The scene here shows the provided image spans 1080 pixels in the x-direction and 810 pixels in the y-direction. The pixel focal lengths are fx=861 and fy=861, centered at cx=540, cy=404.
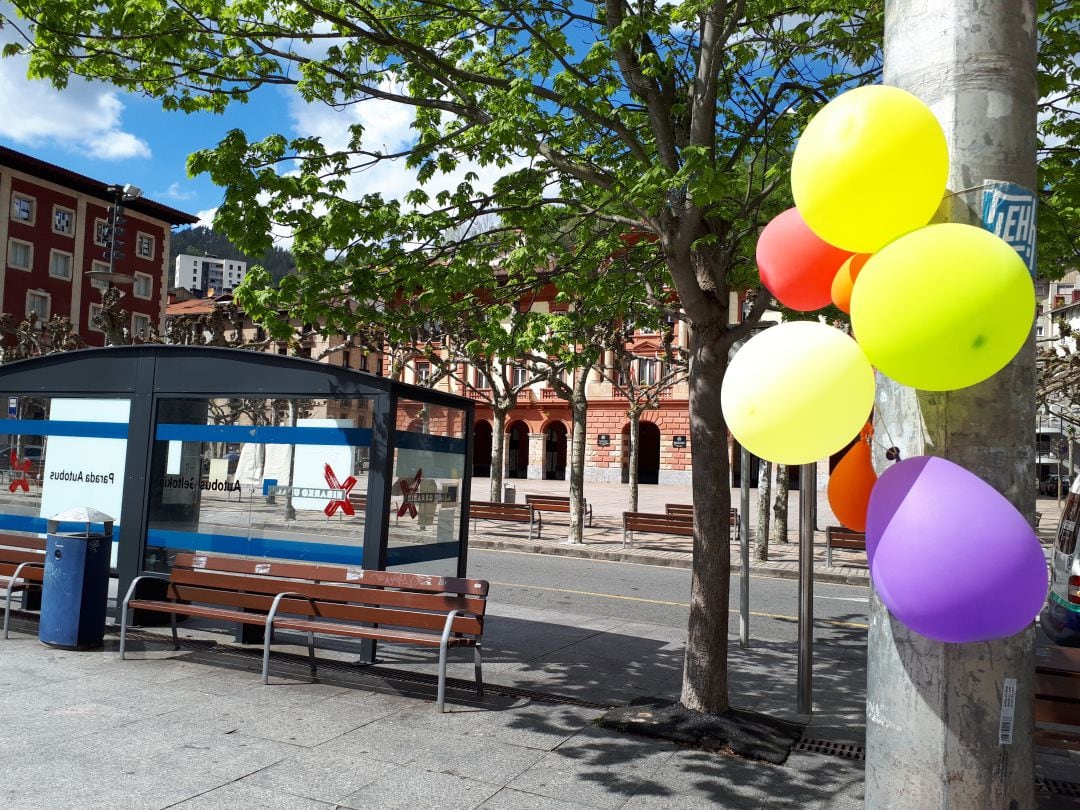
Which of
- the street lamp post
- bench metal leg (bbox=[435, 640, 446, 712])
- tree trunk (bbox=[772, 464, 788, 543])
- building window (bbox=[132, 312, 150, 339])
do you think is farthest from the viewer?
building window (bbox=[132, 312, 150, 339])

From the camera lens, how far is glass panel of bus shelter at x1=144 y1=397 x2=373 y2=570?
319 inches

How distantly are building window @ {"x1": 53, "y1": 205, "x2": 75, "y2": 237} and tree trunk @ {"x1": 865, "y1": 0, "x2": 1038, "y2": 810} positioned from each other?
54.6 meters

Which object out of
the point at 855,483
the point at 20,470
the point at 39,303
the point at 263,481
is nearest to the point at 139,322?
the point at 39,303

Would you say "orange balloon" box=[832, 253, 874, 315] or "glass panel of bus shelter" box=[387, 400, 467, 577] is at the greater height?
"orange balloon" box=[832, 253, 874, 315]

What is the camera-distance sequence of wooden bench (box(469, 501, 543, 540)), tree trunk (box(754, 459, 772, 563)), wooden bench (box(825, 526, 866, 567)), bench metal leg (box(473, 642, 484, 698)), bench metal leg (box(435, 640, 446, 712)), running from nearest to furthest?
bench metal leg (box(435, 640, 446, 712)) → bench metal leg (box(473, 642, 484, 698)) → wooden bench (box(825, 526, 866, 567)) → tree trunk (box(754, 459, 772, 563)) → wooden bench (box(469, 501, 543, 540))

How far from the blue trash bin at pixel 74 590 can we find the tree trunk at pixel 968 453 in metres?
6.91

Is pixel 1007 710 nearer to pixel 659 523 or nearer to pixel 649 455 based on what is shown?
pixel 659 523

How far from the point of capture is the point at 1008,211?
93.8 inches

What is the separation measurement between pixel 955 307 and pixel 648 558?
598 inches

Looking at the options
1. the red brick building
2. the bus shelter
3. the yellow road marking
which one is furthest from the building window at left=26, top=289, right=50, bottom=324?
the yellow road marking

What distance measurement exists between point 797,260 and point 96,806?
415 cm

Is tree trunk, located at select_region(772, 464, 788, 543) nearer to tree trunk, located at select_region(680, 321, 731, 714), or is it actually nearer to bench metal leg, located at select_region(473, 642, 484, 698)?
tree trunk, located at select_region(680, 321, 731, 714)

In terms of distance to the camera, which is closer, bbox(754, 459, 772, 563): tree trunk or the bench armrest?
the bench armrest

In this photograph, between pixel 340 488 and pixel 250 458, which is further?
pixel 250 458
